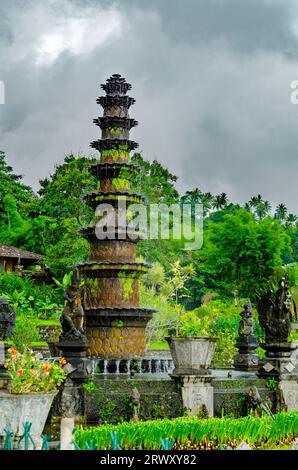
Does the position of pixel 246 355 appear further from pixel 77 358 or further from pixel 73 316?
pixel 77 358

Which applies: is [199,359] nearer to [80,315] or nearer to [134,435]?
[80,315]

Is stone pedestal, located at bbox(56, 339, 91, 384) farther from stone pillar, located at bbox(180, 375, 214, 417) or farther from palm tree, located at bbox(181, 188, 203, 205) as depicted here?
palm tree, located at bbox(181, 188, 203, 205)

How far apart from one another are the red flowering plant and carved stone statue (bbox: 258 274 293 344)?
22.1 feet

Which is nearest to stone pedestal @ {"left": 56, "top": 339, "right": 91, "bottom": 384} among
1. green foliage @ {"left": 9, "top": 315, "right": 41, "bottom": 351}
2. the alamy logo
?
the alamy logo

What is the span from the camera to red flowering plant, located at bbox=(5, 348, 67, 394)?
10.7 m

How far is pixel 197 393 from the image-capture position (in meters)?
14.1

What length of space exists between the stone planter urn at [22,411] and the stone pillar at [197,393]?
4074 millimetres

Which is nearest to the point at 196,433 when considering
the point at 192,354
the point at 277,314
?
the point at 192,354

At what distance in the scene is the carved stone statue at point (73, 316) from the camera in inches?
574

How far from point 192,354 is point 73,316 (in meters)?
3.05

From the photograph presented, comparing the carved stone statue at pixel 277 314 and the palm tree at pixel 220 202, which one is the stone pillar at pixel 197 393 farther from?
the palm tree at pixel 220 202

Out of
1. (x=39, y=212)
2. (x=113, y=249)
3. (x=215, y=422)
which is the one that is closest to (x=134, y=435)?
(x=215, y=422)

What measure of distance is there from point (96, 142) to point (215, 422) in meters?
12.9

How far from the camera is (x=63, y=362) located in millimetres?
13078
